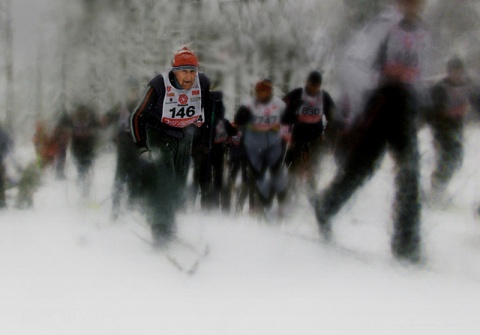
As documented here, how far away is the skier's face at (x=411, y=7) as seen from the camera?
2621 millimetres

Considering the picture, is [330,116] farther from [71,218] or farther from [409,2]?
[71,218]

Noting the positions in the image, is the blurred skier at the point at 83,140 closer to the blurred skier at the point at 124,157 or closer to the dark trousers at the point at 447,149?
the blurred skier at the point at 124,157

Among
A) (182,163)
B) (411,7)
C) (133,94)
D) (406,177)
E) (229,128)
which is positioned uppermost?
(411,7)

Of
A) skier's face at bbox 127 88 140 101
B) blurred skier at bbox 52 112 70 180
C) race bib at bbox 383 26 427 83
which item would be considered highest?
race bib at bbox 383 26 427 83

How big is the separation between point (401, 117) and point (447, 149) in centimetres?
246

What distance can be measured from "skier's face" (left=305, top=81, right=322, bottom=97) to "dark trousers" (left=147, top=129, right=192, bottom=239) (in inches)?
52.3

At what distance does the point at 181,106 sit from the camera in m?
3.44

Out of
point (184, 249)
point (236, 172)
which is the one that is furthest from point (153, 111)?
point (236, 172)

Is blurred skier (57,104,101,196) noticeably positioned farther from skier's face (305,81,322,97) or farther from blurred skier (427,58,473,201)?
blurred skier (427,58,473,201)

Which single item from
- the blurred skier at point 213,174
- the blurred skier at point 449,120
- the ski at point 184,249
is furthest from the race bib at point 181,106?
the blurred skier at point 213,174

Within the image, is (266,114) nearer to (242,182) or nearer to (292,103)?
(292,103)

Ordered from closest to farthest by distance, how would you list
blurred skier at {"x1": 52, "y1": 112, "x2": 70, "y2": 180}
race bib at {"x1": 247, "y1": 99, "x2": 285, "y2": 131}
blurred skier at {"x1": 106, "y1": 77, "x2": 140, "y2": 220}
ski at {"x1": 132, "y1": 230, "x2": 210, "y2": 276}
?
ski at {"x1": 132, "y1": 230, "x2": 210, "y2": 276} < race bib at {"x1": 247, "y1": 99, "x2": 285, "y2": 131} < blurred skier at {"x1": 106, "y1": 77, "x2": 140, "y2": 220} < blurred skier at {"x1": 52, "y1": 112, "x2": 70, "y2": 180}

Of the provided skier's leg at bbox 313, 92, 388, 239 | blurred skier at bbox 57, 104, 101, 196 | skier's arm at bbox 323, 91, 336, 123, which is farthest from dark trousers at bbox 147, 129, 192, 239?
blurred skier at bbox 57, 104, 101, 196

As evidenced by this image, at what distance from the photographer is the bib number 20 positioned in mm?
3428
